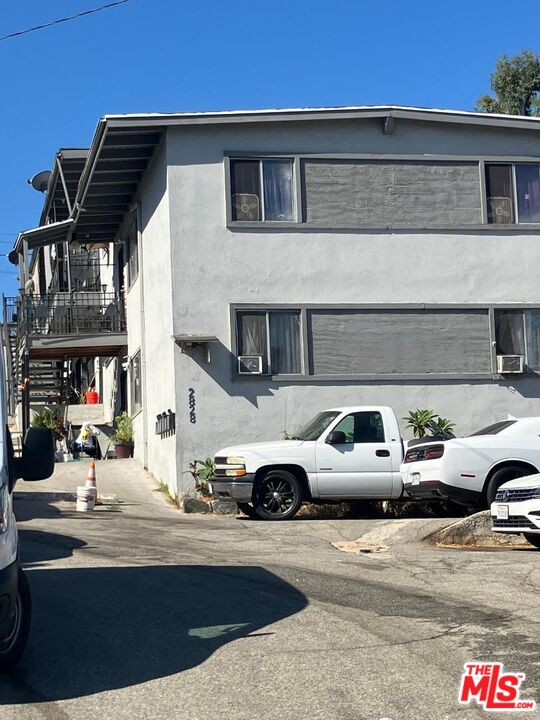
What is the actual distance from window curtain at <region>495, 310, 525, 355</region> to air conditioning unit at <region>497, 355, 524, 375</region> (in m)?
0.22

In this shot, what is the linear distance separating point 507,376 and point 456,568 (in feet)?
35.8

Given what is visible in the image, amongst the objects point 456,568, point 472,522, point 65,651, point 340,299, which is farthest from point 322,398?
point 65,651

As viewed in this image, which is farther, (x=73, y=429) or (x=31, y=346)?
(x=73, y=429)

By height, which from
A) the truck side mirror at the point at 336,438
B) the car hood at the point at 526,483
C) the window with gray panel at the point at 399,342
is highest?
the window with gray panel at the point at 399,342

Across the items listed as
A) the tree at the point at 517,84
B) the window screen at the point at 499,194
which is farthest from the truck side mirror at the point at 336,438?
the tree at the point at 517,84

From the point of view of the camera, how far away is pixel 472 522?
15.2 metres

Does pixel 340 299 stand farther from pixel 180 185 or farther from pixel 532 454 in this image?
pixel 532 454

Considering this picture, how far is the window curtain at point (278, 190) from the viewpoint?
72.4 ft

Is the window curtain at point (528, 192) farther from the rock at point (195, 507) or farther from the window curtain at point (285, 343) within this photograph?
the rock at point (195, 507)

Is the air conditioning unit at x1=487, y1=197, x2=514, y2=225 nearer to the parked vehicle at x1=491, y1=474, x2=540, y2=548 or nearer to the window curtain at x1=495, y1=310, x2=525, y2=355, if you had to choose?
the window curtain at x1=495, y1=310, x2=525, y2=355

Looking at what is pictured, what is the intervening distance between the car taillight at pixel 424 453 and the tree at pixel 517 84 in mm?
34977

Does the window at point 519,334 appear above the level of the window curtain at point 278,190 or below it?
below

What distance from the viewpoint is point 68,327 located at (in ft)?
91.0

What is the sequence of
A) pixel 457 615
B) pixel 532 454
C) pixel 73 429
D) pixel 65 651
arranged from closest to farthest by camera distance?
pixel 65 651 → pixel 457 615 → pixel 532 454 → pixel 73 429
